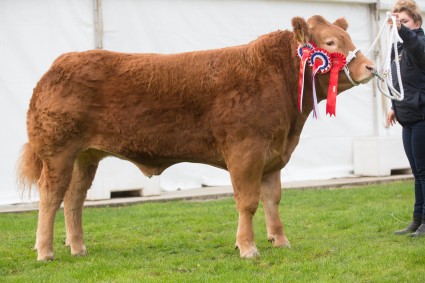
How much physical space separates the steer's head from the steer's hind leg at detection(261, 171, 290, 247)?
1042mm

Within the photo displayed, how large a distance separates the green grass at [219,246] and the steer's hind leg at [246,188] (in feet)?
0.53

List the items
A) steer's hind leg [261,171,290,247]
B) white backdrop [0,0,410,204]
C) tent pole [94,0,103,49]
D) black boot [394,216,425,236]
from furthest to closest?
tent pole [94,0,103,49], white backdrop [0,0,410,204], black boot [394,216,425,236], steer's hind leg [261,171,290,247]

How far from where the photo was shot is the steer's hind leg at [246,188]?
611 centimetres

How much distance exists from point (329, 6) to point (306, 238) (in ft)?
22.9

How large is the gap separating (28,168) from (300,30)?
2.79m

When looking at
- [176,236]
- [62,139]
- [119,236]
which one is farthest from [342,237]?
[62,139]

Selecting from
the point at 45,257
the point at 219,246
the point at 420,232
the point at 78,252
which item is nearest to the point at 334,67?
the point at 420,232

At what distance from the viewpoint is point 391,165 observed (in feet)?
43.3

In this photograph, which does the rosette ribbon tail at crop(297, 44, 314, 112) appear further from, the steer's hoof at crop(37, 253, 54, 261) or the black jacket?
the steer's hoof at crop(37, 253, 54, 261)

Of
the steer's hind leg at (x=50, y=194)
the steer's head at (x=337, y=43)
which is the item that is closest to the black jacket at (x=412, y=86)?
the steer's head at (x=337, y=43)

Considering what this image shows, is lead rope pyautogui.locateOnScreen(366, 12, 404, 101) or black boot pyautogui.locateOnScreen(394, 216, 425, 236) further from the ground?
lead rope pyautogui.locateOnScreen(366, 12, 404, 101)

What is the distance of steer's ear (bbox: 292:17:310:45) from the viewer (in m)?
6.20

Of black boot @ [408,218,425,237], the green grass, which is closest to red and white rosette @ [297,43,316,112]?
the green grass

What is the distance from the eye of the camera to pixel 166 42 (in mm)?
11938
